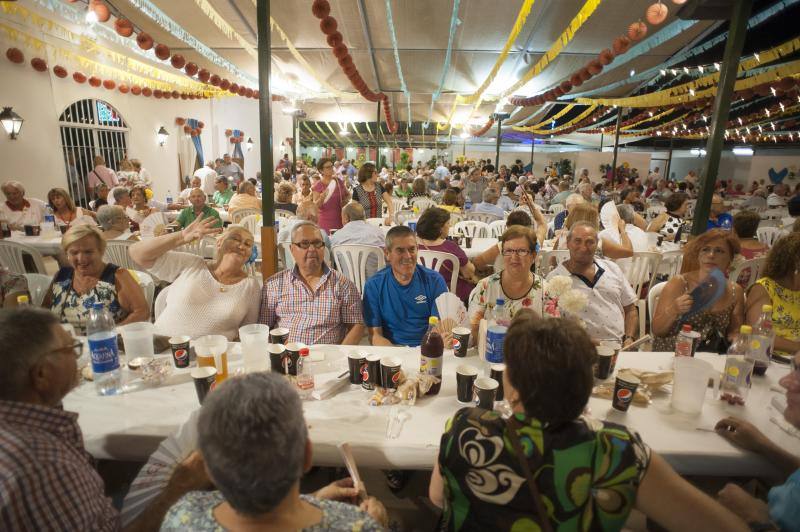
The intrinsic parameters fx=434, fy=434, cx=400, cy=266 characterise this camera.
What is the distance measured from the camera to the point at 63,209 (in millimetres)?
5004

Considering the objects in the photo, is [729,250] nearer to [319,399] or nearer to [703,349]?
[703,349]

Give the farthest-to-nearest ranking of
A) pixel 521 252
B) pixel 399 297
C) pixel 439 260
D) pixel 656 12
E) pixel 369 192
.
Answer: pixel 369 192 → pixel 656 12 → pixel 439 260 → pixel 399 297 → pixel 521 252

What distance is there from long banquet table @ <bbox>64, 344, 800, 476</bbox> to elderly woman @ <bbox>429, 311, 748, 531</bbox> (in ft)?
1.16

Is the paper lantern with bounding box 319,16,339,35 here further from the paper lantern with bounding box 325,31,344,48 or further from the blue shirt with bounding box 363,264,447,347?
the blue shirt with bounding box 363,264,447,347

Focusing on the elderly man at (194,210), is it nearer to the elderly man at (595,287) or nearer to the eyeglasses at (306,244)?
the eyeglasses at (306,244)

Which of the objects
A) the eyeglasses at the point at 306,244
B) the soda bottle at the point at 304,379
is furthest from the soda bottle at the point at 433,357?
the eyeglasses at the point at 306,244

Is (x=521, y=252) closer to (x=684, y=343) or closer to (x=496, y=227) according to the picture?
(x=684, y=343)

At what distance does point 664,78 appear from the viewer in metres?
9.90

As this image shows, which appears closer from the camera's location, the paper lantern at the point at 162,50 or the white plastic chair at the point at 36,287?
the white plastic chair at the point at 36,287

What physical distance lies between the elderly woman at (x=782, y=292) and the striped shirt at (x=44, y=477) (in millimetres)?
3001

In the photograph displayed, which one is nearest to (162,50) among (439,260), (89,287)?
(89,287)

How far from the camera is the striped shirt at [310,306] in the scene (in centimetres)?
244

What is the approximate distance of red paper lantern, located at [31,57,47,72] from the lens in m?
7.04

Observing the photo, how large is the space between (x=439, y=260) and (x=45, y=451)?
9.14 ft
